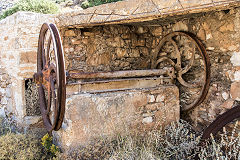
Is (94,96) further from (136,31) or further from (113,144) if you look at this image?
(136,31)

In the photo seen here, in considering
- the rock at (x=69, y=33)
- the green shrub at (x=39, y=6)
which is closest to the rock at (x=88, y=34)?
the rock at (x=69, y=33)

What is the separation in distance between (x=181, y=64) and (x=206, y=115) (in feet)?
3.05

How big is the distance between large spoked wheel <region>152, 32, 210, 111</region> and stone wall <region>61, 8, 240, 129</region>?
0.45ft

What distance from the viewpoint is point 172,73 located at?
3.60 metres

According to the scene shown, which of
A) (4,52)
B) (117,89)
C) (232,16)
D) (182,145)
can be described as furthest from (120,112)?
(4,52)

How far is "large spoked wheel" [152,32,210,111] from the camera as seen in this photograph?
325 cm

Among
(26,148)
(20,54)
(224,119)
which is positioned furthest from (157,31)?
(26,148)

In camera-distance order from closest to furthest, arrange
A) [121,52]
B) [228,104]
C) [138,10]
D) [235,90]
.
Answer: [138,10] → [235,90] → [228,104] → [121,52]

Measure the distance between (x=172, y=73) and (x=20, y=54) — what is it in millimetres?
2596

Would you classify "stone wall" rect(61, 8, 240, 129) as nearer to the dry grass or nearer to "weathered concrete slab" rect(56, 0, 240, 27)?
"weathered concrete slab" rect(56, 0, 240, 27)

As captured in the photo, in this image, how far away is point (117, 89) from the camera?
3.25 metres

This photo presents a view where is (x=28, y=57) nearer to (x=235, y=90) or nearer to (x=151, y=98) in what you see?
(x=151, y=98)

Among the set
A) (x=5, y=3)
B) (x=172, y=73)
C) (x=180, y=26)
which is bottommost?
(x=172, y=73)

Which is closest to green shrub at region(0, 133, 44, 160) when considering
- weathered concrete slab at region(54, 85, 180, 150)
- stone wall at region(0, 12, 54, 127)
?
weathered concrete slab at region(54, 85, 180, 150)
